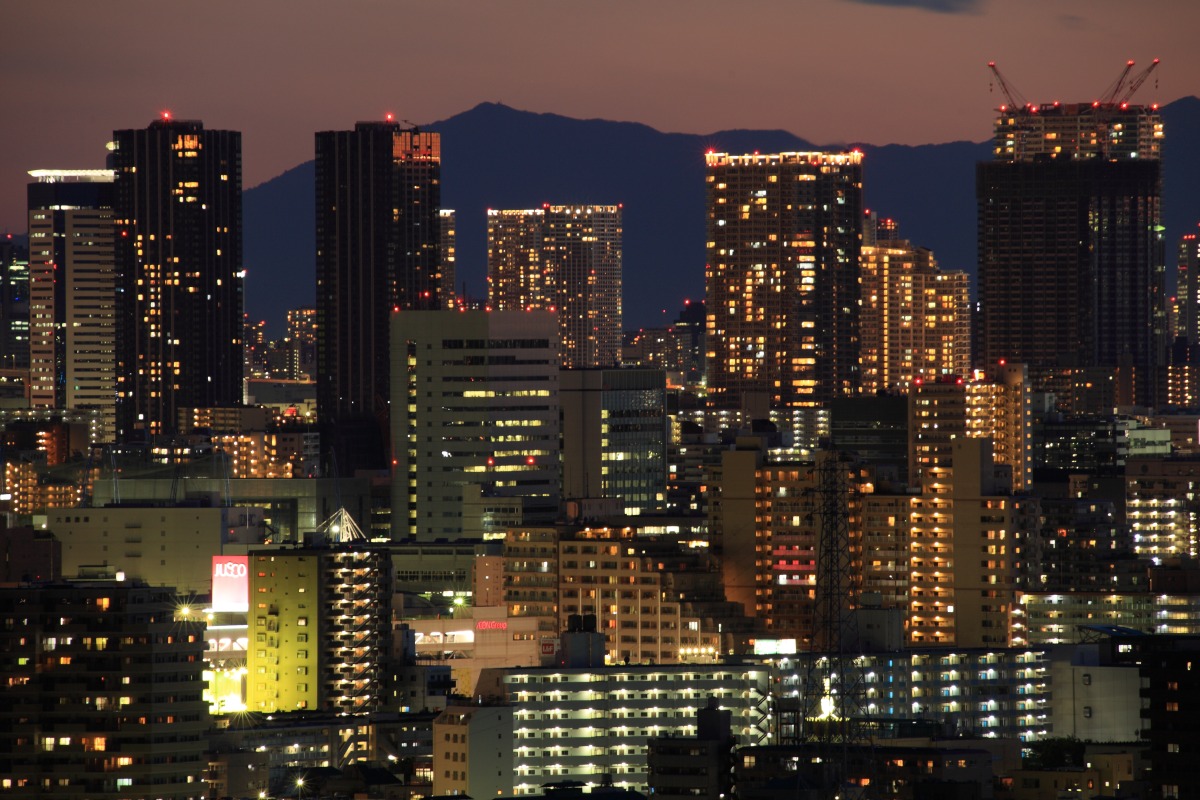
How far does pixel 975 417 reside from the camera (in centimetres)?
14575

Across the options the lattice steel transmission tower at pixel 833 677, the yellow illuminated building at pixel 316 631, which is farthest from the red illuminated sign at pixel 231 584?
the lattice steel transmission tower at pixel 833 677

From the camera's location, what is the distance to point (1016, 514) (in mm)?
105562

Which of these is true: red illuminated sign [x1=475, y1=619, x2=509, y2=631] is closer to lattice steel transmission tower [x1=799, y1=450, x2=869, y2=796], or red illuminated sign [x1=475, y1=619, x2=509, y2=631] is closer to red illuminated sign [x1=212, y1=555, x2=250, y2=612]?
red illuminated sign [x1=212, y1=555, x2=250, y2=612]

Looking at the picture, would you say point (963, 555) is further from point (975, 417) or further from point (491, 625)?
point (975, 417)

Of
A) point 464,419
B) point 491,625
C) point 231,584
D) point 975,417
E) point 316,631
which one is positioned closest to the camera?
point 316,631

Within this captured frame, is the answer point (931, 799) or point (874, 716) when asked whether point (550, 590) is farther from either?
point (931, 799)

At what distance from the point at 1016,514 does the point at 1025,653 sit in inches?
655

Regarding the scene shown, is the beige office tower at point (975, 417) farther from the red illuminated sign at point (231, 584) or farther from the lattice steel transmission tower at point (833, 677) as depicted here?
the red illuminated sign at point (231, 584)

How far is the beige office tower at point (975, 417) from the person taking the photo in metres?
145

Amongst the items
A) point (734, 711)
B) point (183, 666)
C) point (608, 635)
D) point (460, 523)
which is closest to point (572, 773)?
point (734, 711)

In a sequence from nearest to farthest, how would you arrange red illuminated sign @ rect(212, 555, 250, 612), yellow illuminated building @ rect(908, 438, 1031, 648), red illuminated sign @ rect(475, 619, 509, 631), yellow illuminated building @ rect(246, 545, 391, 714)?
yellow illuminated building @ rect(246, 545, 391, 714) < red illuminated sign @ rect(212, 555, 250, 612) < red illuminated sign @ rect(475, 619, 509, 631) < yellow illuminated building @ rect(908, 438, 1031, 648)

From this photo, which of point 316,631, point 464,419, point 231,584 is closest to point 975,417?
point 464,419

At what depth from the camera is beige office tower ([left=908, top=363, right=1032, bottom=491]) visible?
475 ft

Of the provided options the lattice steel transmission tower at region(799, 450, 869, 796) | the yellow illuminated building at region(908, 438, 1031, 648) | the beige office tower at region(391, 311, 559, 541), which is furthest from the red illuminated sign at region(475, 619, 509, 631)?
the beige office tower at region(391, 311, 559, 541)
